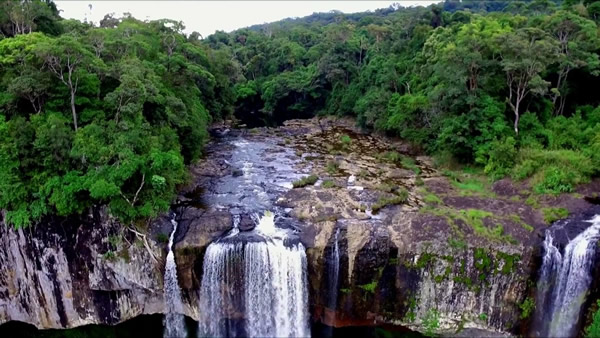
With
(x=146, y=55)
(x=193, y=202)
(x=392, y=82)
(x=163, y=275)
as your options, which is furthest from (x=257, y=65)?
(x=163, y=275)

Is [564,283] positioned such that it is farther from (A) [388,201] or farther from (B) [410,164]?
(B) [410,164]

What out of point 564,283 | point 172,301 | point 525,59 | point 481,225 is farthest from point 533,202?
point 172,301

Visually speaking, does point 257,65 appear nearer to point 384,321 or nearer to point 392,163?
point 392,163

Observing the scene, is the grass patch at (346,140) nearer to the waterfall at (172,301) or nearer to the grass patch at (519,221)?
the grass patch at (519,221)

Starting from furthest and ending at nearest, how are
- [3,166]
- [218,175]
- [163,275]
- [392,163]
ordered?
1. [392,163]
2. [218,175]
3. [163,275]
4. [3,166]

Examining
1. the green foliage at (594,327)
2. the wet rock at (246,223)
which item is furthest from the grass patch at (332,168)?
the green foliage at (594,327)

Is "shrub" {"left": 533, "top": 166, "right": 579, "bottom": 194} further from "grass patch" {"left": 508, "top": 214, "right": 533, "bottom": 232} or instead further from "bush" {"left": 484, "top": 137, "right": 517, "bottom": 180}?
"grass patch" {"left": 508, "top": 214, "right": 533, "bottom": 232}

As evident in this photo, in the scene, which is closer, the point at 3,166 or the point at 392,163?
the point at 3,166

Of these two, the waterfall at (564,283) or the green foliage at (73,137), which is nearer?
the waterfall at (564,283)
